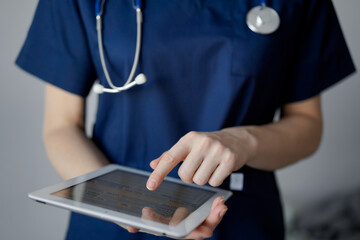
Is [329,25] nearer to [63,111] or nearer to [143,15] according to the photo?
[143,15]

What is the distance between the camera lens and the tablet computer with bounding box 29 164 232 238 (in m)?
0.47

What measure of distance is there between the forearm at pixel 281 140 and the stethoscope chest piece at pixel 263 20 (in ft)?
0.57

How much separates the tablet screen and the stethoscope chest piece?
294 millimetres

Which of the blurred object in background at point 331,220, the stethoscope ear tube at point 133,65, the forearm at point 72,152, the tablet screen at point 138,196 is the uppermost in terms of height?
the stethoscope ear tube at point 133,65

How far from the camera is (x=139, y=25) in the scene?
65 cm

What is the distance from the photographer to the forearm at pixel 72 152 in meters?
0.69

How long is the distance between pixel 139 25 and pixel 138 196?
29 centimetres

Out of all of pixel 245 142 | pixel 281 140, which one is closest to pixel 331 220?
pixel 281 140

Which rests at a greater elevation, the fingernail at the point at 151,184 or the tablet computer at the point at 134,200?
the fingernail at the point at 151,184

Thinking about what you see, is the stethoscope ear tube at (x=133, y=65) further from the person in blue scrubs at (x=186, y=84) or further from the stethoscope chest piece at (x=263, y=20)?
the stethoscope chest piece at (x=263, y=20)

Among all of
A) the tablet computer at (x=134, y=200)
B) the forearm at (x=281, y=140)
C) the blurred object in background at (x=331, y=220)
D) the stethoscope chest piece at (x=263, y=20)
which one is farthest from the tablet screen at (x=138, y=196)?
the blurred object in background at (x=331, y=220)

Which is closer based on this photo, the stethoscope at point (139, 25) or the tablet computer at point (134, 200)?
the tablet computer at point (134, 200)

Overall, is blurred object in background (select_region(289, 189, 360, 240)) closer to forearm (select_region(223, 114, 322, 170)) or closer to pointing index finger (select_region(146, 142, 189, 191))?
forearm (select_region(223, 114, 322, 170))

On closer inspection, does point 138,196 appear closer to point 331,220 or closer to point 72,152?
point 72,152
